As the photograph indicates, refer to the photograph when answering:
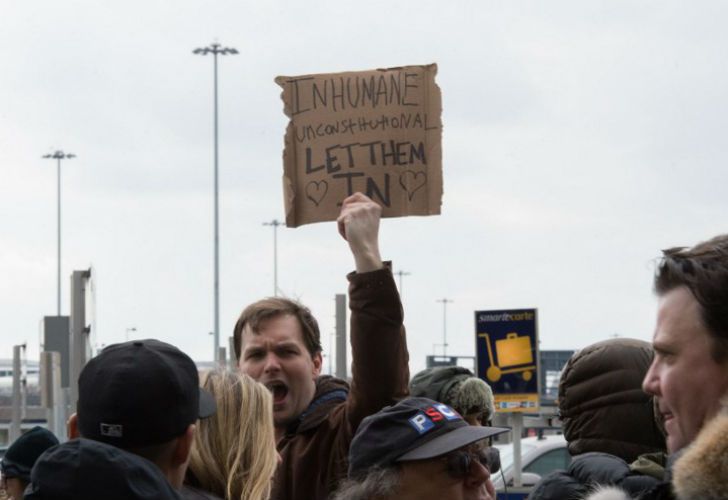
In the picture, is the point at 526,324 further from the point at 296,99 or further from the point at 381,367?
the point at 381,367

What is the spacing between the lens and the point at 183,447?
361cm

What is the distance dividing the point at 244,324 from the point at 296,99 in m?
1.07

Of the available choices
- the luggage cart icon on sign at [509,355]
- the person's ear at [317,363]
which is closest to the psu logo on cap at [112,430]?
the person's ear at [317,363]

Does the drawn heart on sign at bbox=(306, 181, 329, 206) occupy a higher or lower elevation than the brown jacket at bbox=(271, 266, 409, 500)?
higher

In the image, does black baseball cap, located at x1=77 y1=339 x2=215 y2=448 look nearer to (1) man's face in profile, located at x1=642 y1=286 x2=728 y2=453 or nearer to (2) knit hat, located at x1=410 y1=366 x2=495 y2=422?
(1) man's face in profile, located at x1=642 y1=286 x2=728 y2=453

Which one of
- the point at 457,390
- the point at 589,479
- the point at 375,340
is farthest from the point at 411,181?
the point at 589,479

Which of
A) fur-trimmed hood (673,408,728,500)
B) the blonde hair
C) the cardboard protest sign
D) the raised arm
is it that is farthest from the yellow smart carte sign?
fur-trimmed hood (673,408,728,500)

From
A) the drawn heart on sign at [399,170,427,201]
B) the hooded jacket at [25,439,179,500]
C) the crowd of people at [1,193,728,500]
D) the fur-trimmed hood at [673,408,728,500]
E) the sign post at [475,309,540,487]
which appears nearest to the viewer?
the fur-trimmed hood at [673,408,728,500]

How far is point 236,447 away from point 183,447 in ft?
1.98

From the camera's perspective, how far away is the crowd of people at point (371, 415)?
2947 mm

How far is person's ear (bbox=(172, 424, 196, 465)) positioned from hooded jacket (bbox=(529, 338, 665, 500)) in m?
1.07

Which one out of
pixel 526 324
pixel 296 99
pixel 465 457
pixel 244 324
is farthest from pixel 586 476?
pixel 526 324

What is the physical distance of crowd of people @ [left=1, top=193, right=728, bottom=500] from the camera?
295 cm

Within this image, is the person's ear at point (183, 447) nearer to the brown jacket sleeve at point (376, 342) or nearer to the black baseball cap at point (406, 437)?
the black baseball cap at point (406, 437)
